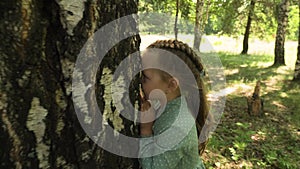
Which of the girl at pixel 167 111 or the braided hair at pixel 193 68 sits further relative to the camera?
the braided hair at pixel 193 68

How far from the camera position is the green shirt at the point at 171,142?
5.58 ft

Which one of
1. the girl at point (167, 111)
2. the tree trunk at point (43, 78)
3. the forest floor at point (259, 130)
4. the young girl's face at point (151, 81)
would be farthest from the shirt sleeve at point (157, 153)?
the forest floor at point (259, 130)

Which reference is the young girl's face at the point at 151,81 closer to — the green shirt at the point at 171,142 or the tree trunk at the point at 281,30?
the green shirt at the point at 171,142

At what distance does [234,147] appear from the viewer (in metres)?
5.81

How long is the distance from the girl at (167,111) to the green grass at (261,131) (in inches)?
123

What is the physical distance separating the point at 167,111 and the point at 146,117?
16 centimetres

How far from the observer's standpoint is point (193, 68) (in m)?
2.00

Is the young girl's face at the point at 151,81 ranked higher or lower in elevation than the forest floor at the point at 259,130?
higher

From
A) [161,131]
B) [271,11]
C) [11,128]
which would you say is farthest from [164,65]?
[271,11]

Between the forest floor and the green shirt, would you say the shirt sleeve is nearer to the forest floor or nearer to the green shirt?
the green shirt

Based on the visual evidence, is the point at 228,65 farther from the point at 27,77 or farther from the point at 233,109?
the point at 27,77

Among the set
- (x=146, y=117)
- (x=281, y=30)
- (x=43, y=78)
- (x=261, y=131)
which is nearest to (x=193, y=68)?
(x=146, y=117)

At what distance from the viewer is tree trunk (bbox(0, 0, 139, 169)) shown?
1.08 metres

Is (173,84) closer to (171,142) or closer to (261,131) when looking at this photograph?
(171,142)
